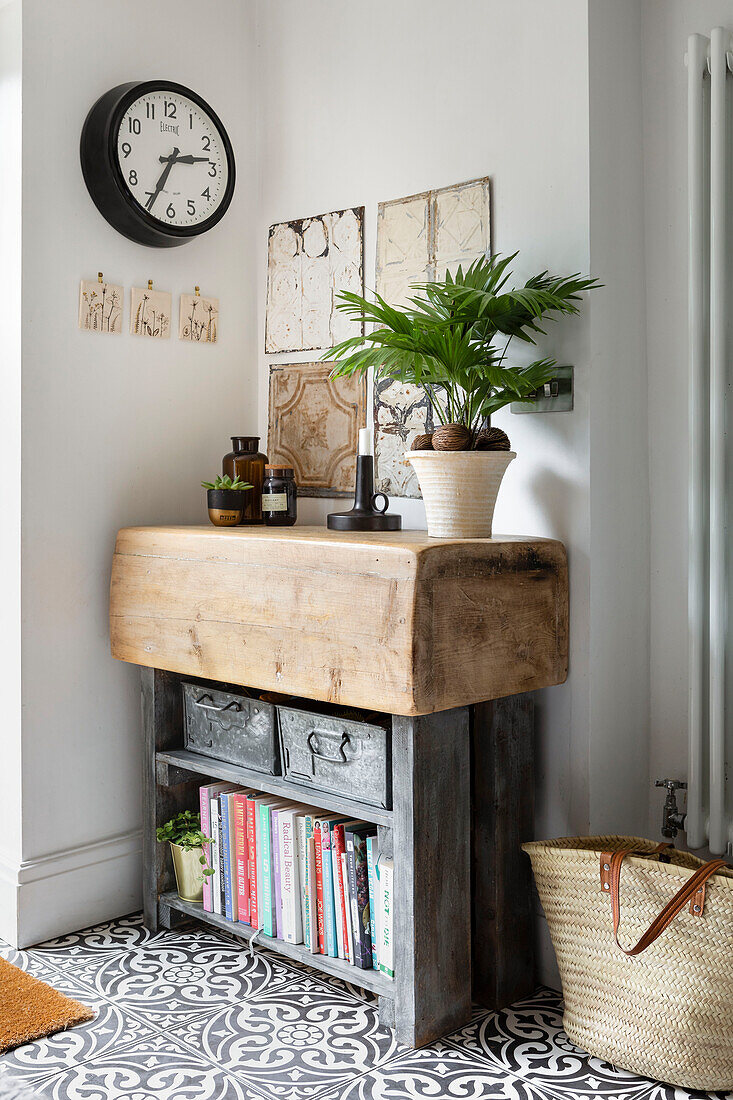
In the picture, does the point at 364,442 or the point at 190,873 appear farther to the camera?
the point at 190,873

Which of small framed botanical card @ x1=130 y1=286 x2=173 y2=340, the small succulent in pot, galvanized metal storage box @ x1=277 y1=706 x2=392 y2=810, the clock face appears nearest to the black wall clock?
the clock face

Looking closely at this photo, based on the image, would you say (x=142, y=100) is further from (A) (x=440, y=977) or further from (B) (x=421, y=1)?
(A) (x=440, y=977)

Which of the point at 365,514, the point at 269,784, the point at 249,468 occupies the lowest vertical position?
the point at 269,784

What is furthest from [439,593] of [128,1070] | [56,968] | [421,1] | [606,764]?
[421,1]

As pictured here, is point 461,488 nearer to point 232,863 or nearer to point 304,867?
point 304,867

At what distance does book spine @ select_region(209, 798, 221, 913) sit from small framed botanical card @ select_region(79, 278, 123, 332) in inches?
45.4

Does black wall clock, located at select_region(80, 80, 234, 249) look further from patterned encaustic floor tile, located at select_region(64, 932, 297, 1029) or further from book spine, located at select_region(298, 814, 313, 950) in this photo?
patterned encaustic floor tile, located at select_region(64, 932, 297, 1029)

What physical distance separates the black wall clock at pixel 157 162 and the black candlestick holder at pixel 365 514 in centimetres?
82

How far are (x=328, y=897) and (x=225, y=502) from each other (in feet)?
2.98

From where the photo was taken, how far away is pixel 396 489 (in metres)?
2.34

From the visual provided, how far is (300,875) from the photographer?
206 cm

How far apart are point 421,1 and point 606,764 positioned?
5.76 feet

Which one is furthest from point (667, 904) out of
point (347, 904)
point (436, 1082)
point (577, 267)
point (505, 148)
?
point (505, 148)

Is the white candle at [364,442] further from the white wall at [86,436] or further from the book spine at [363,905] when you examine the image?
the book spine at [363,905]
